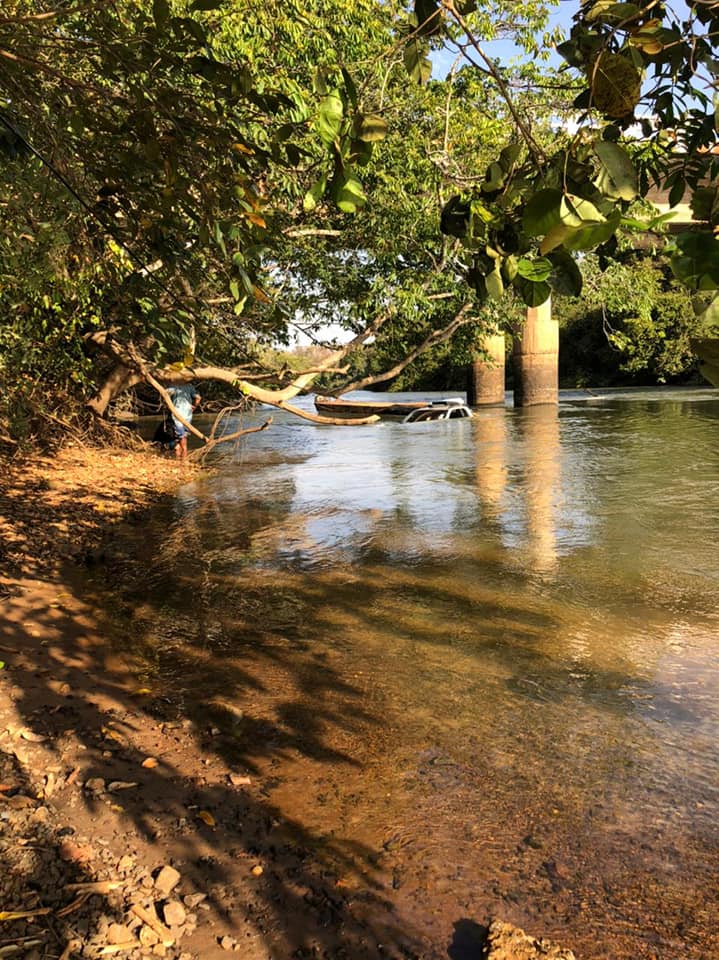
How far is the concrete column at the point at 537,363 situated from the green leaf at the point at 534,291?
37736mm

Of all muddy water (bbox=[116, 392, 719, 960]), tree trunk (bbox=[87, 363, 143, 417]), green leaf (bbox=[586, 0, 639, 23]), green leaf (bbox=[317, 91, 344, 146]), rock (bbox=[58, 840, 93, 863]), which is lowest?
muddy water (bbox=[116, 392, 719, 960])

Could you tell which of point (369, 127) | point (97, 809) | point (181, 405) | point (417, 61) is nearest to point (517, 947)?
point (97, 809)

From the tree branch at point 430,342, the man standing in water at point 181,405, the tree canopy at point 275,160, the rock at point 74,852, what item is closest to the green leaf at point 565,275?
the tree canopy at point 275,160

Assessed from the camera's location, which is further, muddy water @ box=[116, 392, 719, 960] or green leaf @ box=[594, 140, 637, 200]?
muddy water @ box=[116, 392, 719, 960]

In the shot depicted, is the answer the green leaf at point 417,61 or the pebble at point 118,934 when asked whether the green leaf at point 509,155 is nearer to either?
the green leaf at point 417,61

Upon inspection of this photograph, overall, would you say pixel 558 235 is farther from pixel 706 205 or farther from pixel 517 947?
pixel 517 947

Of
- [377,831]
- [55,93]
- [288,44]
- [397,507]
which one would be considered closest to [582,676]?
[377,831]

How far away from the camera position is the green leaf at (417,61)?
2.54 m

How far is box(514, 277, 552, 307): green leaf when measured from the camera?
1842 mm

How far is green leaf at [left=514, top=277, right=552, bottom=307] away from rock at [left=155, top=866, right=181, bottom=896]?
270 cm

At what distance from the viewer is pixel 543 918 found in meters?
3.12

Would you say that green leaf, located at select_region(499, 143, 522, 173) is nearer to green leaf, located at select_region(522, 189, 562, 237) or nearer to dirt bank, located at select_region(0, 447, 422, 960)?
green leaf, located at select_region(522, 189, 562, 237)

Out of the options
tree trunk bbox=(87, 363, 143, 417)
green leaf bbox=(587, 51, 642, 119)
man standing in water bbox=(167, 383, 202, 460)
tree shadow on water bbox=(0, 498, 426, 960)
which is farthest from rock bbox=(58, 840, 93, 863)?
man standing in water bbox=(167, 383, 202, 460)

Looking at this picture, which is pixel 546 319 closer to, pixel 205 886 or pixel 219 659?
pixel 219 659
